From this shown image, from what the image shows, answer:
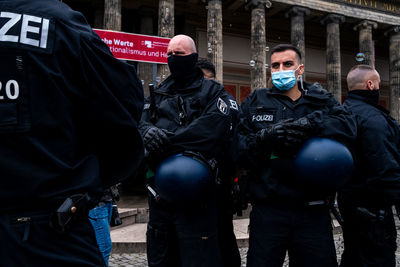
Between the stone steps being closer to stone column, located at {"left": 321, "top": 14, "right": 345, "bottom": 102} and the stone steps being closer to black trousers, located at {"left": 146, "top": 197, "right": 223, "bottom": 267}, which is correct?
black trousers, located at {"left": 146, "top": 197, "right": 223, "bottom": 267}

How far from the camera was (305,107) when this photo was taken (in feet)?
8.41

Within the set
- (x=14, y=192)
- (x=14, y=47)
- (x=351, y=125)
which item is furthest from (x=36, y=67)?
(x=351, y=125)

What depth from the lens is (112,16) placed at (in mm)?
14695

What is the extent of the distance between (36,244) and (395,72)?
2371 cm

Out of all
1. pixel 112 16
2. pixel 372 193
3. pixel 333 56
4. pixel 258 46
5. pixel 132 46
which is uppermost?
pixel 112 16

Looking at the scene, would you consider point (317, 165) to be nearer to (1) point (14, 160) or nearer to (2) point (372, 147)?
(2) point (372, 147)

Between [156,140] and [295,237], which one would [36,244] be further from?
[295,237]

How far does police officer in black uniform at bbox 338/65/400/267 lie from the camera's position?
8.68 ft

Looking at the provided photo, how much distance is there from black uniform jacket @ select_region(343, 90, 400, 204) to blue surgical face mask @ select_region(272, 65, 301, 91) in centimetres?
68

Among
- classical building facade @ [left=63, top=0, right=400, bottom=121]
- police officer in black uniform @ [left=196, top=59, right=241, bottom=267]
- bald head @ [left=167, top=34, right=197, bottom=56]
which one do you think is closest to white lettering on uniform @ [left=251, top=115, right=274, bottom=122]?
police officer in black uniform @ [left=196, top=59, right=241, bottom=267]

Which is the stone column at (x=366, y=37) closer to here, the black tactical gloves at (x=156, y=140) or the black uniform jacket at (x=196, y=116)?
the black uniform jacket at (x=196, y=116)

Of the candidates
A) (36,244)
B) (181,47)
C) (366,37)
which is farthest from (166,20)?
(36,244)

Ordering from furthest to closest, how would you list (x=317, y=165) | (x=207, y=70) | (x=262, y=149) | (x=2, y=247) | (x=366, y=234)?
(x=207, y=70) < (x=366, y=234) < (x=262, y=149) < (x=317, y=165) < (x=2, y=247)

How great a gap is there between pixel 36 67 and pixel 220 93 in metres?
1.74
